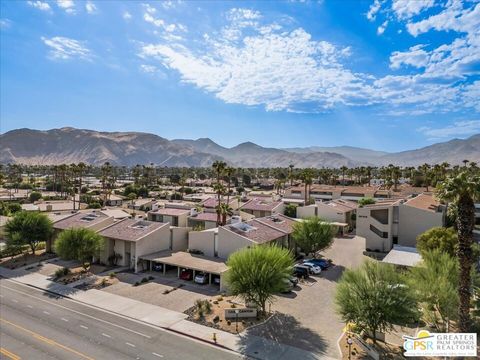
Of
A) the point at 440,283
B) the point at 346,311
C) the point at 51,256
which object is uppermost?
the point at 440,283

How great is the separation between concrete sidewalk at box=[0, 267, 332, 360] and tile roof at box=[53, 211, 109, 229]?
1062 centimetres

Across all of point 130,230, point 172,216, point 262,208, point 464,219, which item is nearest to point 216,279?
point 130,230

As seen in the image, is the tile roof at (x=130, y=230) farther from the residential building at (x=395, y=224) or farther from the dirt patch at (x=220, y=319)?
the residential building at (x=395, y=224)

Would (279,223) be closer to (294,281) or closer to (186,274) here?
(294,281)

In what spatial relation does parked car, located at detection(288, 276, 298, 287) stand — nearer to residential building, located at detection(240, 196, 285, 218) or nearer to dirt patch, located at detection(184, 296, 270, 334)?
dirt patch, located at detection(184, 296, 270, 334)

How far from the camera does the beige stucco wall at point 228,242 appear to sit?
143ft

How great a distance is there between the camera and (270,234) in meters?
48.0

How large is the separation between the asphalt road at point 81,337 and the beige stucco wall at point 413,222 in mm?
43642

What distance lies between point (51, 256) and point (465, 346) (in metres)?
54.5

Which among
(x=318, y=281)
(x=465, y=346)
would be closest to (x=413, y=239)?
(x=318, y=281)

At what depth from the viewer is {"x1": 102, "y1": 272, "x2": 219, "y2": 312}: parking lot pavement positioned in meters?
35.0

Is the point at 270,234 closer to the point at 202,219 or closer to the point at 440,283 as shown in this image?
the point at 202,219

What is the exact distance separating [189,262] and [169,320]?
12.4 metres

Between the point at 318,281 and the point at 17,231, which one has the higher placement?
the point at 17,231
